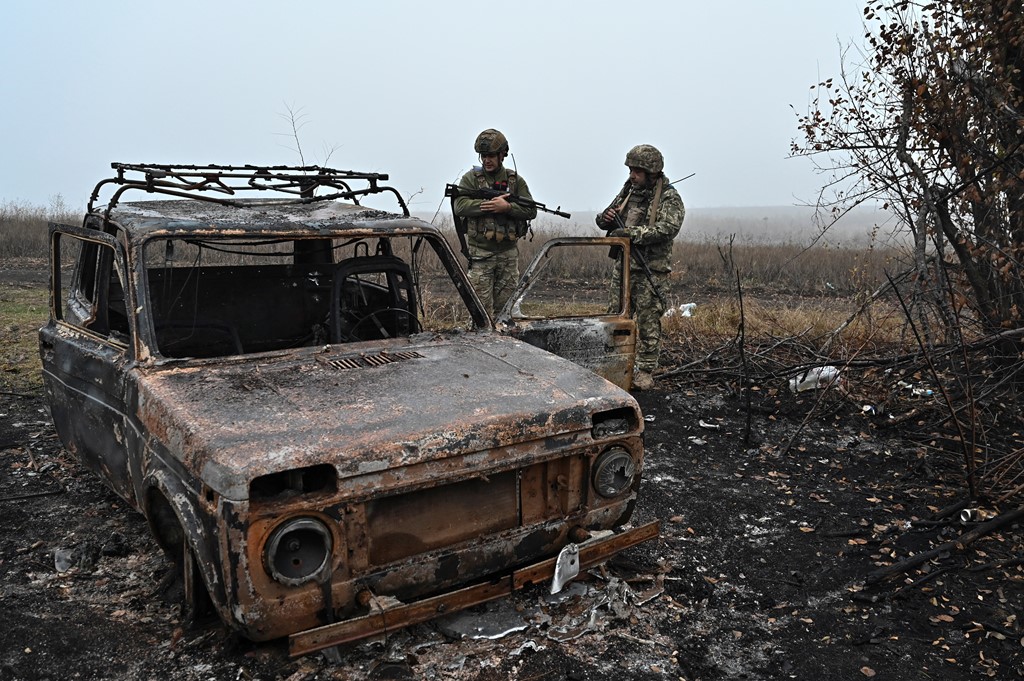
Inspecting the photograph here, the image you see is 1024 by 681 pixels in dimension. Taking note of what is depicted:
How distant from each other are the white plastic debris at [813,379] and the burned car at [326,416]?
2764 mm

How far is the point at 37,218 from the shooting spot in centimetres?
2009

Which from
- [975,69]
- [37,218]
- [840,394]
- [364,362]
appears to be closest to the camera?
[364,362]

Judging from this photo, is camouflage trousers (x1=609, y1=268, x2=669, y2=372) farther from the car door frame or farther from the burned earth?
the car door frame

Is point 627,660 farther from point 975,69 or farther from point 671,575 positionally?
point 975,69

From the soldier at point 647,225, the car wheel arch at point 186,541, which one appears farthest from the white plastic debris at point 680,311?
the car wheel arch at point 186,541

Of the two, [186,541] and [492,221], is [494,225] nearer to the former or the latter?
[492,221]

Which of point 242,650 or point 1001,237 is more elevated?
point 1001,237

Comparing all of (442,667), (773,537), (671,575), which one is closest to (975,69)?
(773,537)

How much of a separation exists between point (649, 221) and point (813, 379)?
1.95 metres

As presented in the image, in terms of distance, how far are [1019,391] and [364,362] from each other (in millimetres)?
5093

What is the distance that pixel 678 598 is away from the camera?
11.8ft

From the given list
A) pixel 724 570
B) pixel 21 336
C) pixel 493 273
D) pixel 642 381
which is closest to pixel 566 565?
pixel 724 570

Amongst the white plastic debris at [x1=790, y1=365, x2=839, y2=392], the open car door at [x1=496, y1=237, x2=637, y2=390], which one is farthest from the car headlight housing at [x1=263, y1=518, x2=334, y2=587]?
the white plastic debris at [x1=790, y1=365, x2=839, y2=392]

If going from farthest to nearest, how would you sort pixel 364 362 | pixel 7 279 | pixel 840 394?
pixel 7 279 < pixel 840 394 < pixel 364 362
